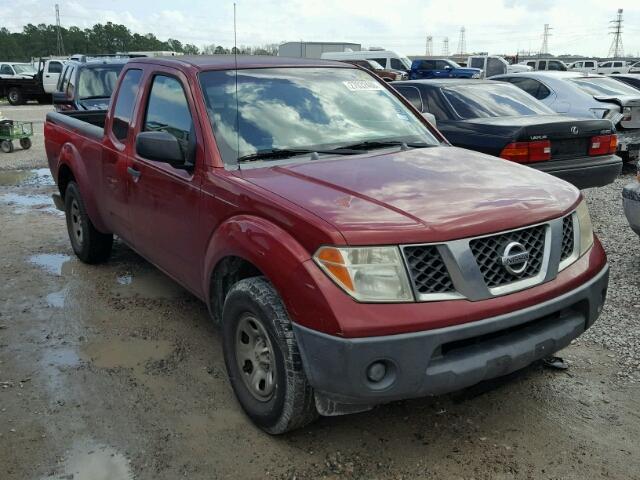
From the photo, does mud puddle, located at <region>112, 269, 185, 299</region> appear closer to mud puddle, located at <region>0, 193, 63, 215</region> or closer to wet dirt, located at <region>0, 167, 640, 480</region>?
wet dirt, located at <region>0, 167, 640, 480</region>

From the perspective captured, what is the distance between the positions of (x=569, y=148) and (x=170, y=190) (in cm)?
469

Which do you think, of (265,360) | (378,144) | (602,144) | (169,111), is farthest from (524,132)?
(265,360)

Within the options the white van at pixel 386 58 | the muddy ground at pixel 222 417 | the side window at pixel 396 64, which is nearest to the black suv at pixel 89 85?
the muddy ground at pixel 222 417

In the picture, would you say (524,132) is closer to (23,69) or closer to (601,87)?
(601,87)

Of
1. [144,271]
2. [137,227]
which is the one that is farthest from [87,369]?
[144,271]

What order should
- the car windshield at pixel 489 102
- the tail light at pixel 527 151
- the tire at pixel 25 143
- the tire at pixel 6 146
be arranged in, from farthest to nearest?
the tire at pixel 25 143
the tire at pixel 6 146
the car windshield at pixel 489 102
the tail light at pixel 527 151

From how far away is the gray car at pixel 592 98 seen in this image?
9656 millimetres

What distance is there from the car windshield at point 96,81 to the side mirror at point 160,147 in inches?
354

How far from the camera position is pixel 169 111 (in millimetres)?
4070

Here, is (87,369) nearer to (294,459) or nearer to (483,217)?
(294,459)

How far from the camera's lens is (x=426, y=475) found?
2818mm

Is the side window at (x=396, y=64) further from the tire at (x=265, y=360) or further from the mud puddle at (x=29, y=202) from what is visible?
the tire at (x=265, y=360)

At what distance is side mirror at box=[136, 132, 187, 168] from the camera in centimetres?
350

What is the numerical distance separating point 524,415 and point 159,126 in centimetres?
289
